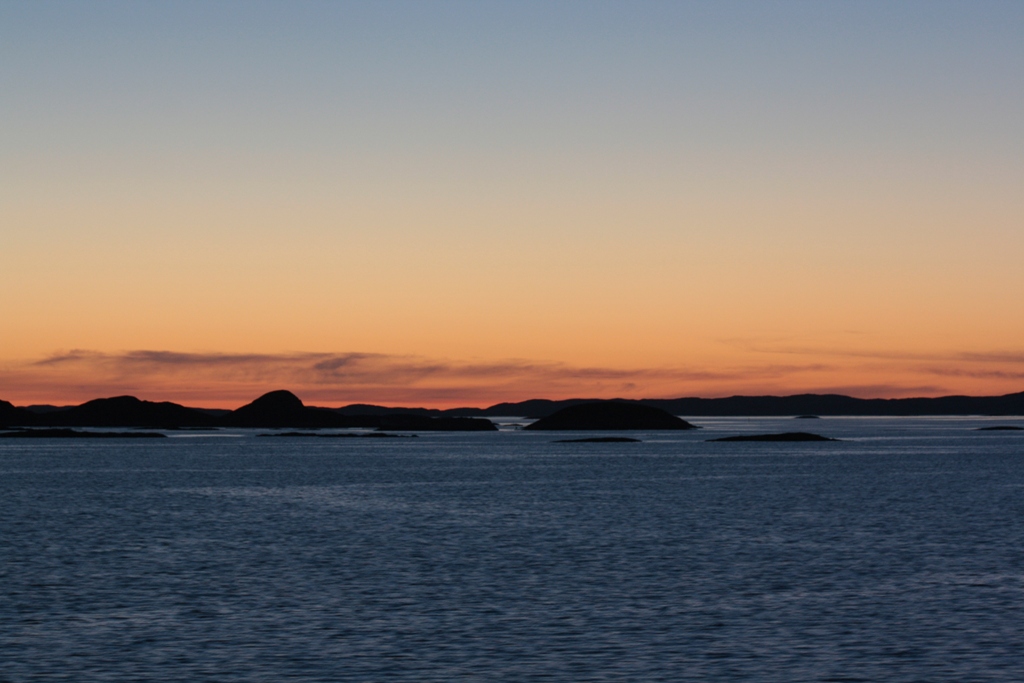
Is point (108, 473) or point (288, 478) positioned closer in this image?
point (288, 478)

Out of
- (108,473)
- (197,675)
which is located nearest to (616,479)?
(108,473)

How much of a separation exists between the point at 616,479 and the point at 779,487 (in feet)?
66.9

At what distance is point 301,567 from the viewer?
147 ft

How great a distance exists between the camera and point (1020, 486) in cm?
10250

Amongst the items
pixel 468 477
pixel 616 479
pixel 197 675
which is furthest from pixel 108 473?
pixel 197 675

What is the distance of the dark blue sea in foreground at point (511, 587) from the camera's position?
2664 cm

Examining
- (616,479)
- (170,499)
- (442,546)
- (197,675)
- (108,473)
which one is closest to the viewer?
(197,675)

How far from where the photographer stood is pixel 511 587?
129 feet

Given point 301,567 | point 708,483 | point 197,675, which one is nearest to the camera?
point 197,675

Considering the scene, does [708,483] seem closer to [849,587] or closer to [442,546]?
[442,546]

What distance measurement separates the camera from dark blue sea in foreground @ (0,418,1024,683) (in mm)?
26641

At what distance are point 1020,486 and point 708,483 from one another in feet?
86.2

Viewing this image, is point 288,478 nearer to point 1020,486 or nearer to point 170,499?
point 170,499

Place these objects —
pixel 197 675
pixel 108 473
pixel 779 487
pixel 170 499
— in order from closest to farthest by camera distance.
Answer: pixel 197 675, pixel 170 499, pixel 779 487, pixel 108 473
